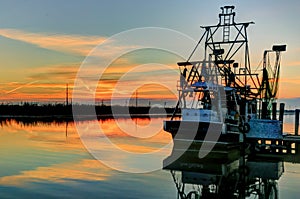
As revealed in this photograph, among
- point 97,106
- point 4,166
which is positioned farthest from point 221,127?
point 97,106

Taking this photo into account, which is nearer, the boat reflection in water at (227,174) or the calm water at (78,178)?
the calm water at (78,178)

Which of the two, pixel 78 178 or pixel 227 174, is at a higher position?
pixel 78 178

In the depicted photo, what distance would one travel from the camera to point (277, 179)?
70.9ft

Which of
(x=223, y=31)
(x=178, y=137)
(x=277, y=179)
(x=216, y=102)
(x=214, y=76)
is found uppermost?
(x=223, y=31)

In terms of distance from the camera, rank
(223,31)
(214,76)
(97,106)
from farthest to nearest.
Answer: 1. (97,106)
2. (223,31)
3. (214,76)

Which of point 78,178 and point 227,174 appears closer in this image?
point 78,178

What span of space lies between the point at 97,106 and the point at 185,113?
11261 cm

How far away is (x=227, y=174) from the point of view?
2222 cm

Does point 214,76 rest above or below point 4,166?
above

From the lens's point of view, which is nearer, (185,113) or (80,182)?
(80,182)

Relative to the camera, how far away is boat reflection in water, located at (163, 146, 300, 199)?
18312mm

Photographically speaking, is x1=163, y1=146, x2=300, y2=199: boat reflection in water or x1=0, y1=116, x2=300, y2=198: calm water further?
x1=163, y1=146, x2=300, y2=199: boat reflection in water

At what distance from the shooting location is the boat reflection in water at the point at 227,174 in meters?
18.3

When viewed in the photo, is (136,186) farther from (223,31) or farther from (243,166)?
(223,31)
